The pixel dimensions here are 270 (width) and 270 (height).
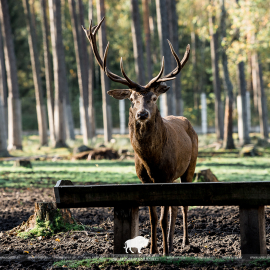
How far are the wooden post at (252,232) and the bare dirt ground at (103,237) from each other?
2.53ft

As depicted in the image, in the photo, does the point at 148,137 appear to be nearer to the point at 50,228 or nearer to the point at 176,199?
the point at 176,199

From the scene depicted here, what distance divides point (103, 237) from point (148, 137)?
186cm

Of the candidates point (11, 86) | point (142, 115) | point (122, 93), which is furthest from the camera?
point (11, 86)

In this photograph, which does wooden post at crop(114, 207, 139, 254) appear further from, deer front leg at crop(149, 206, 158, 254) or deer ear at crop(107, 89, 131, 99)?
deer ear at crop(107, 89, 131, 99)

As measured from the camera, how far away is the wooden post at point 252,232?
13.9ft

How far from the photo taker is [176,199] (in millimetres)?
4367

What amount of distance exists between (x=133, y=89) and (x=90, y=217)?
3.26m

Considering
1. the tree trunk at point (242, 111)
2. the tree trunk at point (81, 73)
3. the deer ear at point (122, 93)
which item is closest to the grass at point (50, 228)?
the deer ear at point (122, 93)

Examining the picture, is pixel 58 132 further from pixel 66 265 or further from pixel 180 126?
pixel 66 265

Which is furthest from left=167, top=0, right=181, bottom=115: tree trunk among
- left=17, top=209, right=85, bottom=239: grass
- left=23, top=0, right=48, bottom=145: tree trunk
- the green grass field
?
left=17, top=209, right=85, bottom=239: grass

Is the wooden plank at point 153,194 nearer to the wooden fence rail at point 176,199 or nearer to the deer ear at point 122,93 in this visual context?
the wooden fence rail at point 176,199

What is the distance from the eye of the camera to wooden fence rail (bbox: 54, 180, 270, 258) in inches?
167

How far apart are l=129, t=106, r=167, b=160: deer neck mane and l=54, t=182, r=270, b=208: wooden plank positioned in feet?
3.44

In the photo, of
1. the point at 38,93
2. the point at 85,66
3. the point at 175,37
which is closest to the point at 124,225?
the point at 175,37
